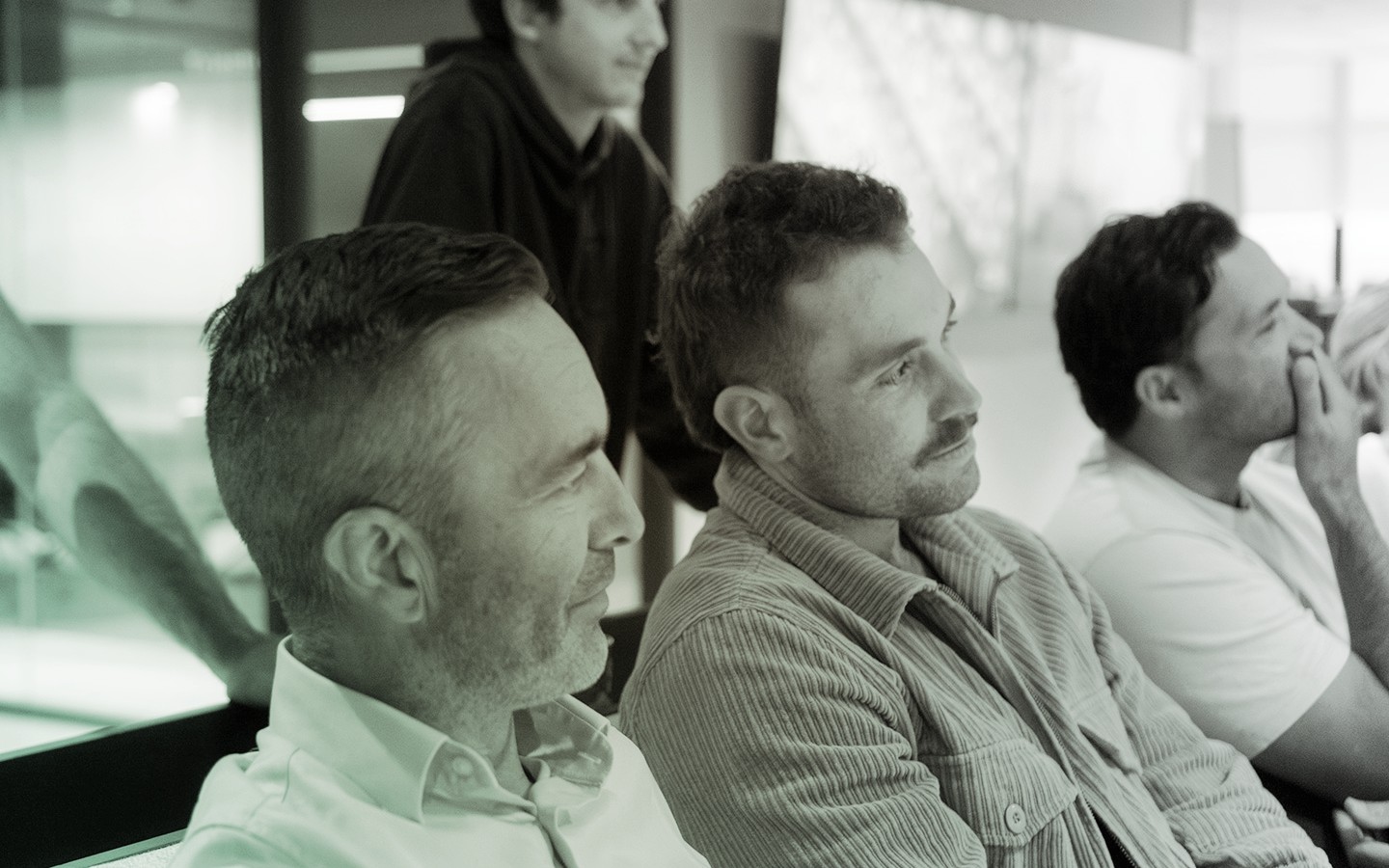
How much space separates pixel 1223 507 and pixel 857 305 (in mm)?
925

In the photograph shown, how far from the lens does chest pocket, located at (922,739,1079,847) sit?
4.27ft

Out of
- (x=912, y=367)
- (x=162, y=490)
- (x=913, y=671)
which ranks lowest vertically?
(x=913, y=671)

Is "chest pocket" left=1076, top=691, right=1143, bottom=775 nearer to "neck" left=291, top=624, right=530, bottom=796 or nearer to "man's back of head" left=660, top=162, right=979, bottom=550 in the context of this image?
"man's back of head" left=660, top=162, right=979, bottom=550

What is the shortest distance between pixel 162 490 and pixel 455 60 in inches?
32.5

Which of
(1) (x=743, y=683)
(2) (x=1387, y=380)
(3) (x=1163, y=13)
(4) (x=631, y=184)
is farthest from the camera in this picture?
(3) (x=1163, y=13)

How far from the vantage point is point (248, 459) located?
0.90m

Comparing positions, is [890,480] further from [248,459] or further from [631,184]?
[631,184]

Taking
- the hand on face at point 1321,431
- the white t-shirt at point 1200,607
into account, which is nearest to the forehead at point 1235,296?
the hand on face at point 1321,431

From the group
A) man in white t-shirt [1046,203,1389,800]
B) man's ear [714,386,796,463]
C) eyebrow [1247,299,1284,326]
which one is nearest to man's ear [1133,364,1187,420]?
man in white t-shirt [1046,203,1389,800]

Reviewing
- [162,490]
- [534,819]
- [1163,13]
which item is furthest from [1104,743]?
[1163,13]

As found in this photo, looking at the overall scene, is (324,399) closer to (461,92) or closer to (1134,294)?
(461,92)

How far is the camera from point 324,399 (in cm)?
88

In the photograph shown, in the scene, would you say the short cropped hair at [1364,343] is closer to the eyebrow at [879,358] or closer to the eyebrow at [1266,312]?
the eyebrow at [1266,312]

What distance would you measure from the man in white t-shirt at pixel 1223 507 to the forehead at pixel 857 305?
0.67m
